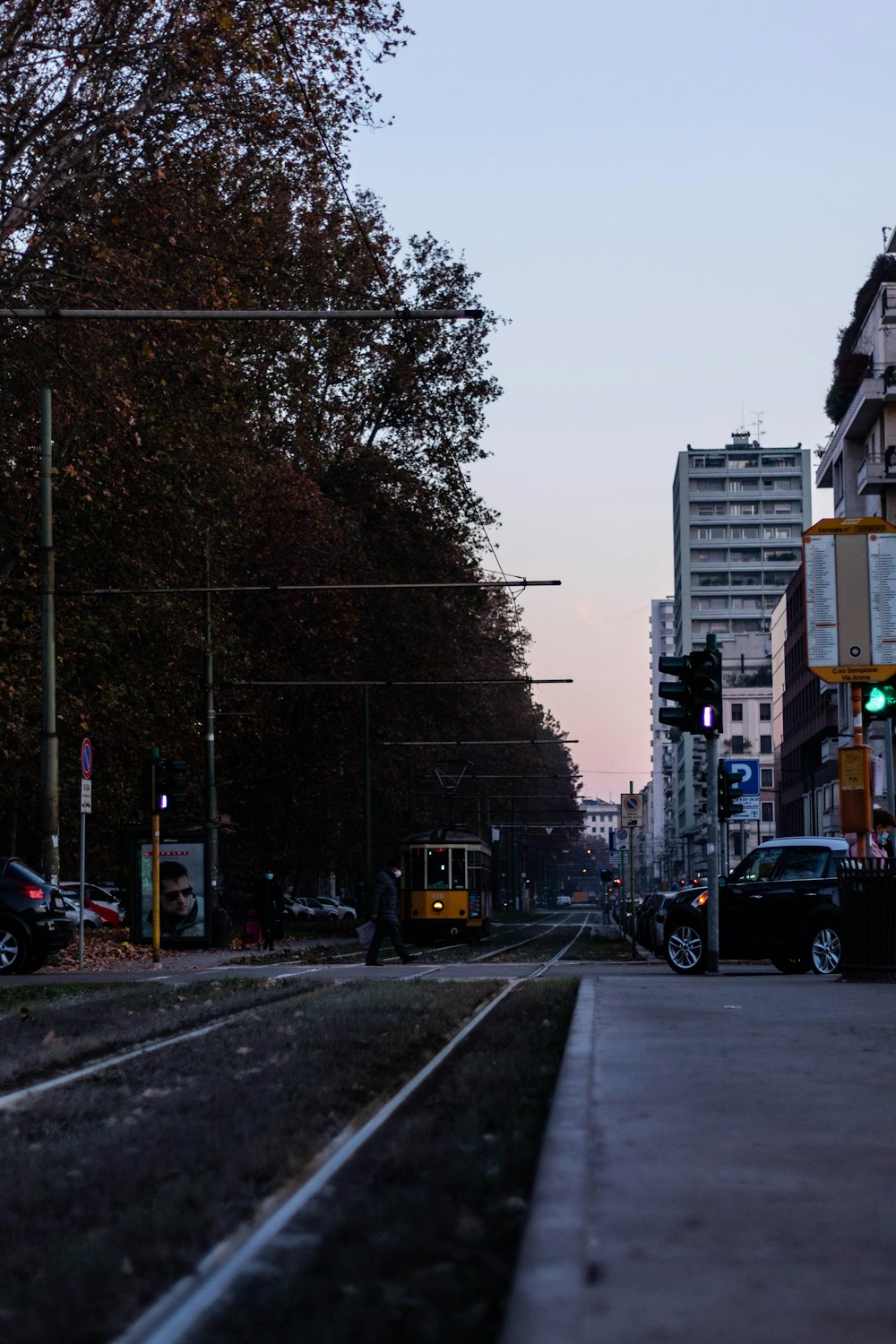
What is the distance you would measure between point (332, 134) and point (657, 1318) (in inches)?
1043

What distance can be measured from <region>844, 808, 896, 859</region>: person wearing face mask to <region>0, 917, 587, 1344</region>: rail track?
547 centimetres

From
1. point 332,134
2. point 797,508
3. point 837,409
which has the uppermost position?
point 797,508

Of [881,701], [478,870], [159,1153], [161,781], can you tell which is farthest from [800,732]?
[159,1153]

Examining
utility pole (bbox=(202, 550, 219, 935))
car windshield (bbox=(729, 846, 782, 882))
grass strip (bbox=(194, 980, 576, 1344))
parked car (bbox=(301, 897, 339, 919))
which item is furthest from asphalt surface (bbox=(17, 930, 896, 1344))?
parked car (bbox=(301, 897, 339, 919))

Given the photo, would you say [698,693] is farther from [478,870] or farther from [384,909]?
[478,870]

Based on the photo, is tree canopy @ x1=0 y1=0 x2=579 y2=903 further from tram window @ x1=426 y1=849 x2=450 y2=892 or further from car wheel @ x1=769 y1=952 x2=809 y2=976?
car wheel @ x1=769 y1=952 x2=809 y2=976

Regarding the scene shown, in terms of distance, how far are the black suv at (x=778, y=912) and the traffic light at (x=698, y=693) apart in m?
2.01

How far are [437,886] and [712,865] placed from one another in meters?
23.5

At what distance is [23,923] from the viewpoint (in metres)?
24.4

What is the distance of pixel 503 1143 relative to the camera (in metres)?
6.77

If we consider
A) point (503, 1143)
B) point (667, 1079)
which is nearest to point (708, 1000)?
point (667, 1079)

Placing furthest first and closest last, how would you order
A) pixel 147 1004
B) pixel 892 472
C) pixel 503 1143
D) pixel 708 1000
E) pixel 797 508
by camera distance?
pixel 797 508 → pixel 892 472 → pixel 147 1004 → pixel 708 1000 → pixel 503 1143

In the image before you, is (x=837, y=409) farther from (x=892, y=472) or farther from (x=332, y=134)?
(x=332, y=134)

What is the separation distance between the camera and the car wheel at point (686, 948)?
917 inches
